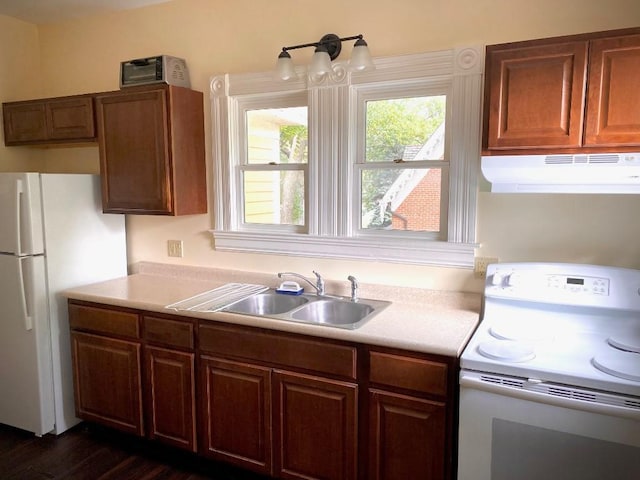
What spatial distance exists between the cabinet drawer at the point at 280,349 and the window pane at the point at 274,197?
842 mm

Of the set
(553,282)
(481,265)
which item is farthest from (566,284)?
(481,265)

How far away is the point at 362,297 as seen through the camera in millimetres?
2537

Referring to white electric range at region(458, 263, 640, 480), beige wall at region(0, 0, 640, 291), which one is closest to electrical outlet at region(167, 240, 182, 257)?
beige wall at region(0, 0, 640, 291)

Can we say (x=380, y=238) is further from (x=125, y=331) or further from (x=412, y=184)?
(x=125, y=331)

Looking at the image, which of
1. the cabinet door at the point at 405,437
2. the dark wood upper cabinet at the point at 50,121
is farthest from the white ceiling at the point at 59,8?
the cabinet door at the point at 405,437

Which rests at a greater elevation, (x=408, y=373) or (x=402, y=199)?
(x=402, y=199)

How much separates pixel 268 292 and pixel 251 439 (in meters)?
0.77

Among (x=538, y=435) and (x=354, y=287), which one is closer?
(x=538, y=435)

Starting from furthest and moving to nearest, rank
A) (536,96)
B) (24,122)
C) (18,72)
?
(18,72), (24,122), (536,96)

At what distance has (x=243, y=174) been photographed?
290cm

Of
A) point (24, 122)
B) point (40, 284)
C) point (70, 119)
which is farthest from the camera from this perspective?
point (24, 122)

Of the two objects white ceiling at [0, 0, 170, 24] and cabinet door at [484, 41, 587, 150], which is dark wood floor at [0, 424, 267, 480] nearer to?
cabinet door at [484, 41, 587, 150]

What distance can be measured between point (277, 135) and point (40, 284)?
1568mm

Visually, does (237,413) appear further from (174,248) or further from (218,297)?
(174,248)
